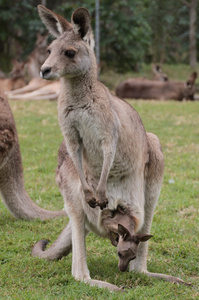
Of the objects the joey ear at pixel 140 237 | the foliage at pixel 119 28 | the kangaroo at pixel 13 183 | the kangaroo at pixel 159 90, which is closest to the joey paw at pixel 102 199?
the joey ear at pixel 140 237

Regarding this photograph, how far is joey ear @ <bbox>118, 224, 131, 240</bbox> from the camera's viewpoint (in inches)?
112

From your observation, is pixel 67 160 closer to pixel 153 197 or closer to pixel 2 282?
pixel 153 197

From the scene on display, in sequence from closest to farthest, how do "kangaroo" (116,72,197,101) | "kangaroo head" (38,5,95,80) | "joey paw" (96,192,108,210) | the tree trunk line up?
"kangaroo head" (38,5,95,80)
"joey paw" (96,192,108,210)
"kangaroo" (116,72,197,101)
the tree trunk

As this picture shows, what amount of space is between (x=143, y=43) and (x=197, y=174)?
10.4 m

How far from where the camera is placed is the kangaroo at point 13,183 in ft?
13.8

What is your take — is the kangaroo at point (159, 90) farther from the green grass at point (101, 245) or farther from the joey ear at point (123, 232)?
the joey ear at point (123, 232)

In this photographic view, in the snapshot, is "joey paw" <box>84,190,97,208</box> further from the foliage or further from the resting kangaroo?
the foliage

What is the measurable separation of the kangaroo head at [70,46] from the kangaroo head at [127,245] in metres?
0.96

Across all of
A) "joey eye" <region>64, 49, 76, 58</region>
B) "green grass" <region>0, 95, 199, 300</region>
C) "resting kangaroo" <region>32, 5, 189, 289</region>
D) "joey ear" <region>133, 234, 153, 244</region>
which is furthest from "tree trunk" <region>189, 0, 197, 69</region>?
"joey ear" <region>133, 234, 153, 244</region>

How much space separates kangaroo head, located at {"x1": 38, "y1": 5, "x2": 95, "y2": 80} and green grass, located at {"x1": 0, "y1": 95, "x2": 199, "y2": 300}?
1.27m

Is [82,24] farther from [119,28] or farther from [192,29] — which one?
[192,29]

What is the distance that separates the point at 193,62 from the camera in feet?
64.3

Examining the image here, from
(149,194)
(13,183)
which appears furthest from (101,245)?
(13,183)

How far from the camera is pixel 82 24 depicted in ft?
9.39
